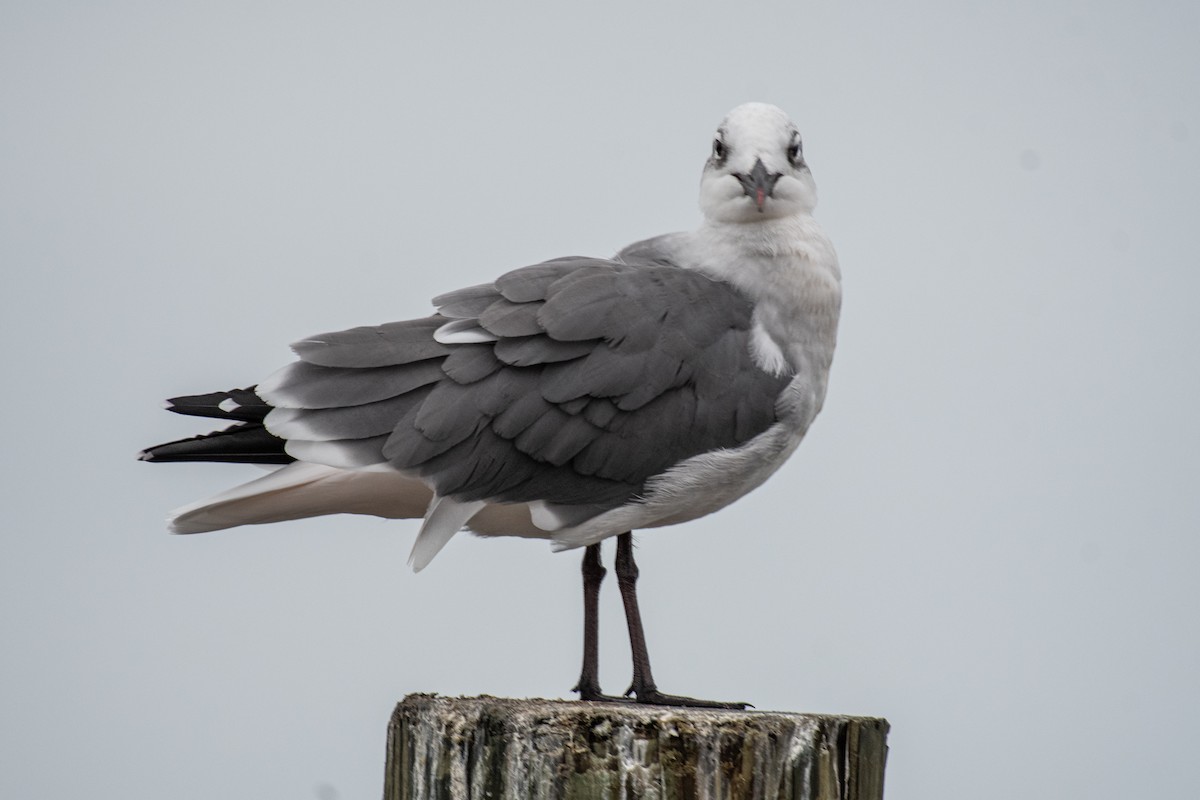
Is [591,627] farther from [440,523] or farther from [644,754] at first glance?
[644,754]

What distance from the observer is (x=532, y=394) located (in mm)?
4293

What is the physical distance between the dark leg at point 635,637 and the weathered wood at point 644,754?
929 millimetres

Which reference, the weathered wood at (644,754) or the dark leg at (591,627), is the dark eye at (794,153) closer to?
the dark leg at (591,627)

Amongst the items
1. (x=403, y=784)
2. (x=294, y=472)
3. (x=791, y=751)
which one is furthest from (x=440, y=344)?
(x=791, y=751)

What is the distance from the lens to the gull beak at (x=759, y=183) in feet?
15.3

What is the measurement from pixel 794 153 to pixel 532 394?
1.30 meters

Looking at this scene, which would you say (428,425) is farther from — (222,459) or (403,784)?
(403,784)

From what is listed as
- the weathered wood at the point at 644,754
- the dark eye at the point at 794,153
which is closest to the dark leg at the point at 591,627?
the weathered wood at the point at 644,754

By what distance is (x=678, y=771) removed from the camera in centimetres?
340

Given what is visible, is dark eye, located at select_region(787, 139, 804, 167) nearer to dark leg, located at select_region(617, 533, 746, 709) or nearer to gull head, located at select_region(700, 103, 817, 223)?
gull head, located at select_region(700, 103, 817, 223)

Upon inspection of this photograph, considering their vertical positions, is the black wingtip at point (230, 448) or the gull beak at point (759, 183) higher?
the gull beak at point (759, 183)

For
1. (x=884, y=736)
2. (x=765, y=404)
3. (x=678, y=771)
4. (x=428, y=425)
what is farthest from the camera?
(x=765, y=404)

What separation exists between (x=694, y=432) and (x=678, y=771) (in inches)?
49.1

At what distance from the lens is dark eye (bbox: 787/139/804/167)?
15.8ft
